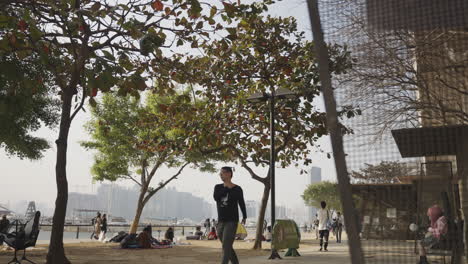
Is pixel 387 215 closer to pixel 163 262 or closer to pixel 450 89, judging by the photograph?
pixel 450 89

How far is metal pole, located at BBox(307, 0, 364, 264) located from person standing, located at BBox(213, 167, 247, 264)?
362 cm

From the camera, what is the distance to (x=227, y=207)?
652 cm

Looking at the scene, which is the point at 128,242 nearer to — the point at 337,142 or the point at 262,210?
the point at 262,210

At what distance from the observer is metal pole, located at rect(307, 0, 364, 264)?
3.03 m

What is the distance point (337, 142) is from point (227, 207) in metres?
3.71

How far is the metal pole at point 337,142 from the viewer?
9.93 ft

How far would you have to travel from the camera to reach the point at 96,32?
780cm

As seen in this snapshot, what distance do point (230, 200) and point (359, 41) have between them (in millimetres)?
3878

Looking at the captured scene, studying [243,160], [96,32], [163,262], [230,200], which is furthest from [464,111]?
[243,160]

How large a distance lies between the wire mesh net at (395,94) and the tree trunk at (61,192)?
6.78 m

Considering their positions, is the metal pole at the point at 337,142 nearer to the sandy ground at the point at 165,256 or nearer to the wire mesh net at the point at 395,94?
the wire mesh net at the point at 395,94

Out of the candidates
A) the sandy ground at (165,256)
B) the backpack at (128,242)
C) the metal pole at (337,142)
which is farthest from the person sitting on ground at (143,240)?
the metal pole at (337,142)

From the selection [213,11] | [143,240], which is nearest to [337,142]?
[213,11]

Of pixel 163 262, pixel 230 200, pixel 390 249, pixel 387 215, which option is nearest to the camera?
pixel 390 249
